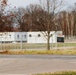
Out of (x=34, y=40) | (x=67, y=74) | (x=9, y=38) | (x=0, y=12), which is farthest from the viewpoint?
(x=9, y=38)

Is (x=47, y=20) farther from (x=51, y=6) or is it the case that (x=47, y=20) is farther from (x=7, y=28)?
(x=7, y=28)

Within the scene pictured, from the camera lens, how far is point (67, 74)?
12016 millimetres

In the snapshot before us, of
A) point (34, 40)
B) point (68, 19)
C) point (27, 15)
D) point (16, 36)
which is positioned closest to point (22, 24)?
point (27, 15)

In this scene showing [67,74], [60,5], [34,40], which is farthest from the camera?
[34,40]

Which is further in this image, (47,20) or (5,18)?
(47,20)

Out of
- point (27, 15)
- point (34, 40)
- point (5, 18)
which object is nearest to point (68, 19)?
point (27, 15)

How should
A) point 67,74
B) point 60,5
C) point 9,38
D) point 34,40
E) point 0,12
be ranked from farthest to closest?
point 9,38 < point 34,40 < point 60,5 < point 0,12 < point 67,74

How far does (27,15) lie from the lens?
343ft

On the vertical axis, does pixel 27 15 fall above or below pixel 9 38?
above

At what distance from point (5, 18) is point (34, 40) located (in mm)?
32805

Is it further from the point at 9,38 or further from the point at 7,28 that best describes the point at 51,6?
the point at 9,38

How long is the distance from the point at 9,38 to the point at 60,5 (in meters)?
40.9

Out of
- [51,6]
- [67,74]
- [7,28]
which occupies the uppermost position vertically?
[51,6]

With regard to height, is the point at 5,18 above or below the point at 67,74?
above
